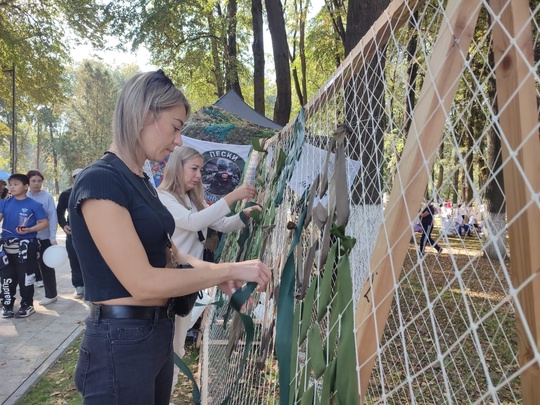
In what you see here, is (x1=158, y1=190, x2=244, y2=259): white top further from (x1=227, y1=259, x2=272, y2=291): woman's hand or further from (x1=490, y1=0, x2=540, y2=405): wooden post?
(x1=490, y1=0, x2=540, y2=405): wooden post

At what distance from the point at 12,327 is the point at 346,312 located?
5.11 m

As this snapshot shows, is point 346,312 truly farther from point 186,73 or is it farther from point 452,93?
point 186,73

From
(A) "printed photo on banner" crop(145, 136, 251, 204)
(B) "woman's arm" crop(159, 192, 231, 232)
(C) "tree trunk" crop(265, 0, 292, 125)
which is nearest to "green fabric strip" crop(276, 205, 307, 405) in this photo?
(B) "woman's arm" crop(159, 192, 231, 232)

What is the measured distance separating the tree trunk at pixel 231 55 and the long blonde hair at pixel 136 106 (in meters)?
10.5

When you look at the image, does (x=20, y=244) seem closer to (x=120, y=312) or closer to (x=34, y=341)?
(x=34, y=341)

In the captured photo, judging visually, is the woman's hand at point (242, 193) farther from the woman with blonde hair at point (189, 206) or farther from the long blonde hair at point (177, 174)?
the long blonde hair at point (177, 174)

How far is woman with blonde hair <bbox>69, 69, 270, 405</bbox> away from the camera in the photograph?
1247 mm

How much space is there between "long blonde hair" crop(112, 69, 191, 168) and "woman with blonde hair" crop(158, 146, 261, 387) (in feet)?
3.51

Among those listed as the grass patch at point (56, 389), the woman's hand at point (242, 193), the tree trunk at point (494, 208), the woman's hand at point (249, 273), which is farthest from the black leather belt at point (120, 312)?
the grass patch at point (56, 389)

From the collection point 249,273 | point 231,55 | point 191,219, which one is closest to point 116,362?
point 249,273

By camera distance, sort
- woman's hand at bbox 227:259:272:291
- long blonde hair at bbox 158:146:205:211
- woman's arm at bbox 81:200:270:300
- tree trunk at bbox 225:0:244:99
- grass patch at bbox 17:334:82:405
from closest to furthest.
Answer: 1. woman's arm at bbox 81:200:270:300
2. woman's hand at bbox 227:259:272:291
3. long blonde hair at bbox 158:146:205:211
4. grass patch at bbox 17:334:82:405
5. tree trunk at bbox 225:0:244:99

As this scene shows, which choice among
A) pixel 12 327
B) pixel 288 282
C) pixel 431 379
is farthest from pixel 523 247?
pixel 12 327

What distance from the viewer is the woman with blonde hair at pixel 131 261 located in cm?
125

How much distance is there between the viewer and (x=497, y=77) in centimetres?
91
